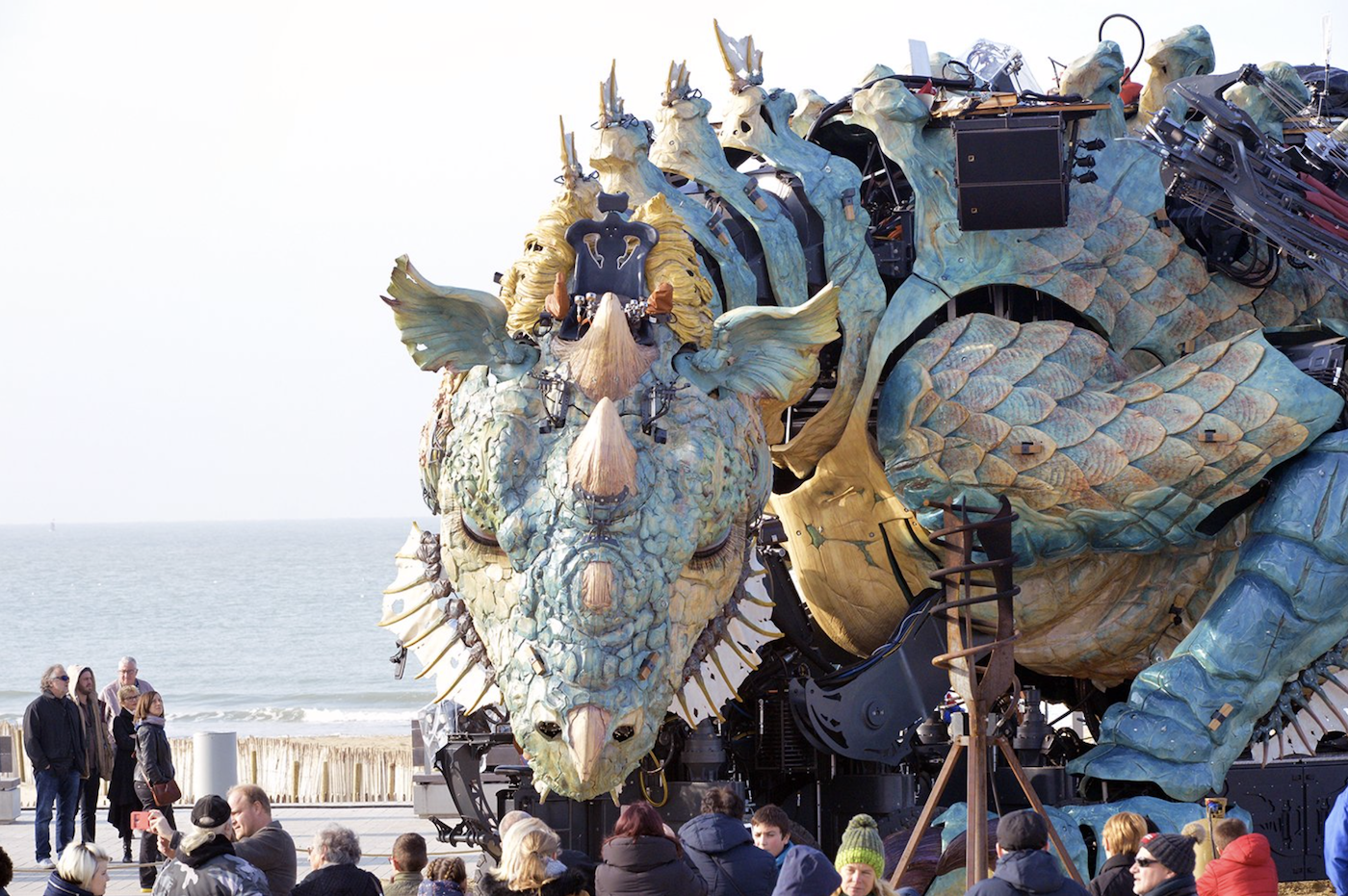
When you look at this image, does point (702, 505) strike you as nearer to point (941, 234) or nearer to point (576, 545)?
point (576, 545)

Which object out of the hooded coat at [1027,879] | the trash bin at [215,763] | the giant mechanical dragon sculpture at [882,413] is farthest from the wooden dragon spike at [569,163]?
the trash bin at [215,763]

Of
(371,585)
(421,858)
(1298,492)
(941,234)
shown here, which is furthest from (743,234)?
(371,585)

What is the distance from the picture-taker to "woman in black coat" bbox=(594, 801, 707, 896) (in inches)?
266

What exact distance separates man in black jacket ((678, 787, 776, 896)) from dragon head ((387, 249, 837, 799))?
2.48ft

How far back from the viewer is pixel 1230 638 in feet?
32.5

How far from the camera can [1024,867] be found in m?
6.24

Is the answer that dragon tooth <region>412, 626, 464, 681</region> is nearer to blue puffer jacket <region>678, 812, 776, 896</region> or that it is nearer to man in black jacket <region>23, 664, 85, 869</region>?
blue puffer jacket <region>678, 812, 776, 896</region>

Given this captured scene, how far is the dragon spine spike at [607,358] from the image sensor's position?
8.59m

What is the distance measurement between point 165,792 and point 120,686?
1.06m

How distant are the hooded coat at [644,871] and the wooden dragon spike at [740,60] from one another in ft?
16.1

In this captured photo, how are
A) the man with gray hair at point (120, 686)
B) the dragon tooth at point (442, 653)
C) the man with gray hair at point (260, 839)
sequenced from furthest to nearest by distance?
1. the man with gray hair at point (120, 686)
2. the dragon tooth at point (442, 653)
3. the man with gray hair at point (260, 839)

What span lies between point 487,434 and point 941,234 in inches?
114

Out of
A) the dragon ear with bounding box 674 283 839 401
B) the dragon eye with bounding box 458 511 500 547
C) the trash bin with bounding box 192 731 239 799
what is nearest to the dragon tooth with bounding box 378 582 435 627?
the dragon eye with bounding box 458 511 500 547

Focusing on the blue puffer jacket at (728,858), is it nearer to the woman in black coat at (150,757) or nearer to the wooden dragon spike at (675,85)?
the wooden dragon spike at (675,85)
